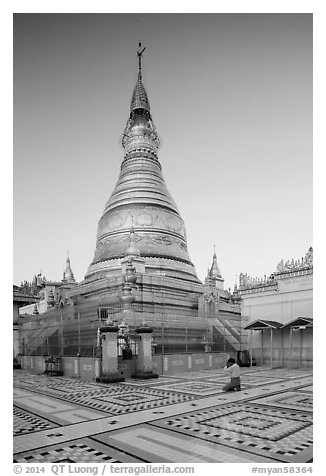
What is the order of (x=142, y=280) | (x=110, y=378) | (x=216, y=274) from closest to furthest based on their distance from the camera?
(x=110, y=378) < (x=142, y=280) < (x=216, y=274)

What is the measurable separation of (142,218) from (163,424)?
68.3ft

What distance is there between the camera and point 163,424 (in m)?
6.85

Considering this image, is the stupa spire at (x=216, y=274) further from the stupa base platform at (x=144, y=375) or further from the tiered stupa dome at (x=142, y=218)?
the stupa base platform at (x=144, y=375)

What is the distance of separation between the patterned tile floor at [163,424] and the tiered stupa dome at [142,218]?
46.7ft

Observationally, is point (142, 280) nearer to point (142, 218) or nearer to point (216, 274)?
point (142, 218)

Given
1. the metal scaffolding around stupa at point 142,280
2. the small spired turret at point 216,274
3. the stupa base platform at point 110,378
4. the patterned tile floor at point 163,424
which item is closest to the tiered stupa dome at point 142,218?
the metal scaffolding around stupa at point 142,280

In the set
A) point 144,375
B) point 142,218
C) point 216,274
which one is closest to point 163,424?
point 144,375

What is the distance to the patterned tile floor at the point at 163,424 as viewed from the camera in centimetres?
532

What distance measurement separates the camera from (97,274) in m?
25.6

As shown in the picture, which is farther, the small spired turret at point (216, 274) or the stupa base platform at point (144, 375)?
the small spired turret at point (216, 274)

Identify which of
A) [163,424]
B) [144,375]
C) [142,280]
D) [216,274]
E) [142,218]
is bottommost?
[144,375]

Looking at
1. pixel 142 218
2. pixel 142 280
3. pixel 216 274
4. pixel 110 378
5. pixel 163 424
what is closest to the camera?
pixel 163 424
